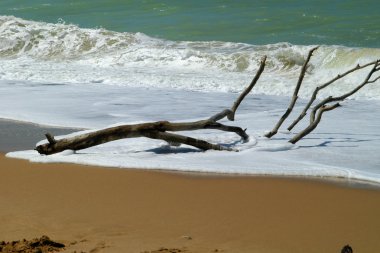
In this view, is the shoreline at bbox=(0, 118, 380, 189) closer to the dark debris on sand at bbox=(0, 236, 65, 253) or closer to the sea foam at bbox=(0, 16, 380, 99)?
the dark debris on sand at bbox=(0, 236, 65, 253)

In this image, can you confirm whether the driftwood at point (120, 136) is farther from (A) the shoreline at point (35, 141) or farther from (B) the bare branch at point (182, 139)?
(A) the shoreline at point (35, 141)

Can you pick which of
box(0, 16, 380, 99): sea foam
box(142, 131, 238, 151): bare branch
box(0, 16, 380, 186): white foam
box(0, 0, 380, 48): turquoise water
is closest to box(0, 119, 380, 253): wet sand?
box(0, 16, 380, 186): white foam

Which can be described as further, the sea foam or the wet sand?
the sea foam

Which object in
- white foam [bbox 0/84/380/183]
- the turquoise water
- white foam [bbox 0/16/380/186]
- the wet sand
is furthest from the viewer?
the turquoise water

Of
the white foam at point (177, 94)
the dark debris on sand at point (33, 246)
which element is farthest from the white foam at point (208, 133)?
the dark debris on sand at point (33, 246)

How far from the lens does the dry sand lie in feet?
13.7

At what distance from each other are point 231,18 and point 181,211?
16866 mm

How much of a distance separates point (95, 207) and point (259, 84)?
8.19 meters

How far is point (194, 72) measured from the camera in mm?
14844

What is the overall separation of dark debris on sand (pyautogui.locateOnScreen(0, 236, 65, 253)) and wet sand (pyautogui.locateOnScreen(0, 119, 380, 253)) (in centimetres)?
8

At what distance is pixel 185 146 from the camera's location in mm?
6914

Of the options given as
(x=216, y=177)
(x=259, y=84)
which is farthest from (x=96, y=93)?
(x=216, y=177)

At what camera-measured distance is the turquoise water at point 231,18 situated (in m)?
18.2

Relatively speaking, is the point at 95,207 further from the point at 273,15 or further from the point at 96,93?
the point at 273,15
